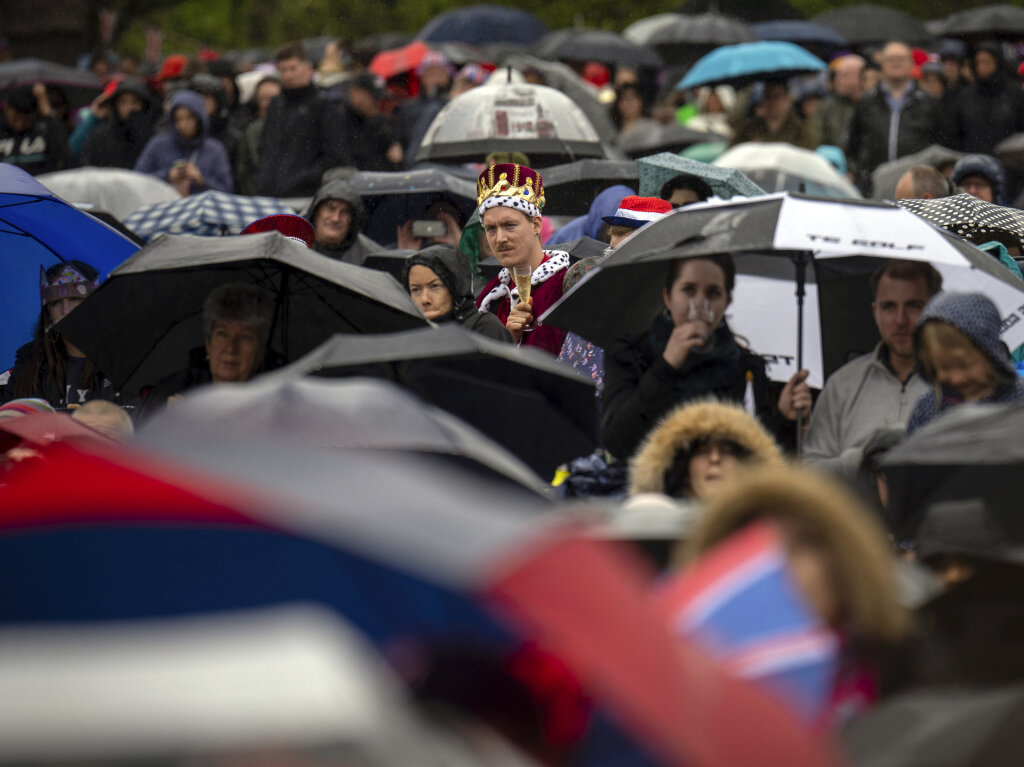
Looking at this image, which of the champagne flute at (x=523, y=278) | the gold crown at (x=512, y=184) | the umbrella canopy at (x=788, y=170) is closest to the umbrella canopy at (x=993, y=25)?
the umbrella canopy at (x=788, y=170)

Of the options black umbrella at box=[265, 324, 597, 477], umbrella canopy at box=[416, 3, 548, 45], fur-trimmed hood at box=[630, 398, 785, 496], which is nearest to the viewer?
fur-trimmed hood at box=[630, 398, 785, 496]

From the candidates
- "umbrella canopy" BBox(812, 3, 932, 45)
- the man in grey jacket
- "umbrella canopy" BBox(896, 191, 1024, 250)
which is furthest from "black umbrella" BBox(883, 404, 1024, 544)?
"umbrella canopy" BBox(812, 3, 932, 45)

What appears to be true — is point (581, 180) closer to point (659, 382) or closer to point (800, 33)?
point (659, 382)

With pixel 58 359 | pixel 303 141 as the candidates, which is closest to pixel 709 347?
pixel 58 359

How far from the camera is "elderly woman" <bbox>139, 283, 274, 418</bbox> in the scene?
276 inches

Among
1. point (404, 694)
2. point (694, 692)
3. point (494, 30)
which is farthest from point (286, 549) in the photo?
point (494, 30)

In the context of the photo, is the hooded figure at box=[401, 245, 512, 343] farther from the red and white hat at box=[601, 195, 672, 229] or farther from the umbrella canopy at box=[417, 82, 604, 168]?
the umbrella canopy at box=[417, 82, 604, 168]

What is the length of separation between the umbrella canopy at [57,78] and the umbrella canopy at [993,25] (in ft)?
32.4

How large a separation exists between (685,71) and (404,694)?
18599mm

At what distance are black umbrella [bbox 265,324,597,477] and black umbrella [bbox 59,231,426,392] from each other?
3.84ft

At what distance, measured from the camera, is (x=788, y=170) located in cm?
1208

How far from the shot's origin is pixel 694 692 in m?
2.73

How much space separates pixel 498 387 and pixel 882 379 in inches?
59.3

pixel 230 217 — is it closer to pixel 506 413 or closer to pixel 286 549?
pixel 506 413
